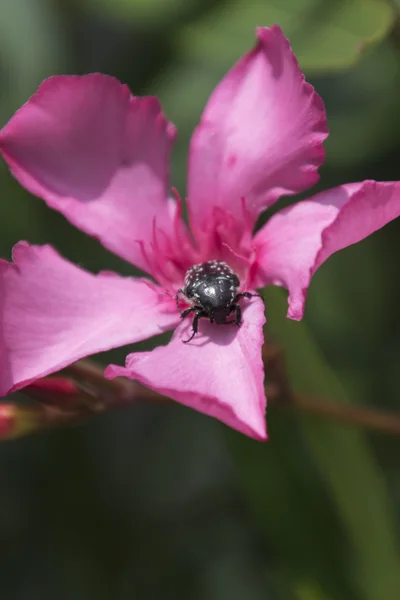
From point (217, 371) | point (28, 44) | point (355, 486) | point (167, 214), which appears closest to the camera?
point (217, 371)

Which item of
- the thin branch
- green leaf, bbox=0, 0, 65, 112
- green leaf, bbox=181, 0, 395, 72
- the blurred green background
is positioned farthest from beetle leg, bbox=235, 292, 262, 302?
green leaf, bbox=0, 0, 65, 112

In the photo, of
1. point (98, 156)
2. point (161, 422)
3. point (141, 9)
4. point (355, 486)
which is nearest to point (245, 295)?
point (98, 156)

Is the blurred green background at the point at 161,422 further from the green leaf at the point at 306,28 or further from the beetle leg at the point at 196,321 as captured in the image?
the beetle leg at the point at 196,321

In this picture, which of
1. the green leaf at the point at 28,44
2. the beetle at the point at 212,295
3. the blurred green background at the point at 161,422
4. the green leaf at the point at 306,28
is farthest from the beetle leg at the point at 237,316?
the green leaf at the point at 28,44

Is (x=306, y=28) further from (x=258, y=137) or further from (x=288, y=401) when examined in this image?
(x=288, y=401)

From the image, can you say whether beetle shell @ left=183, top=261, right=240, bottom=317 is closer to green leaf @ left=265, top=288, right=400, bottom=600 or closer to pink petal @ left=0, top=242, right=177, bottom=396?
pink petal @ left=0, top=242, right=177, bottom=396

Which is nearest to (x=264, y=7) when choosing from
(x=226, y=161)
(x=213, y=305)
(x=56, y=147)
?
(x=226, y=161)
